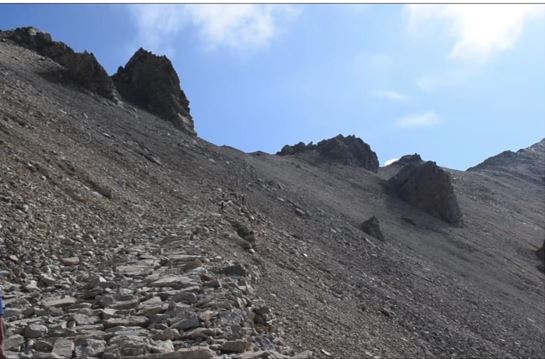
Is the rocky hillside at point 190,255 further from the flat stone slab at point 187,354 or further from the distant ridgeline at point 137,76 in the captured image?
the distant ridgeline at point 137,76

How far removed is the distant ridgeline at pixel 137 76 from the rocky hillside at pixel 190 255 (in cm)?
18

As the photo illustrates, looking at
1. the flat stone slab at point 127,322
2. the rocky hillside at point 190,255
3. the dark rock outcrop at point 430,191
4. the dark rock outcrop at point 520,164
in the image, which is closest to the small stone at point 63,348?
the rocky hillside at point 190,255

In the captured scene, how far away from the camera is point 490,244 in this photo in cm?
4934

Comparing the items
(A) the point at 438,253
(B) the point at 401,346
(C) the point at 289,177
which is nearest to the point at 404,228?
(A) the point at 438,253

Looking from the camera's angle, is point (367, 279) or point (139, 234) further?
point (367, 279)

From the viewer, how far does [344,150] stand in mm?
64438

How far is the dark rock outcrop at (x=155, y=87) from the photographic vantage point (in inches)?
1706

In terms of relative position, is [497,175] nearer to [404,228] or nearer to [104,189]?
[404,228]

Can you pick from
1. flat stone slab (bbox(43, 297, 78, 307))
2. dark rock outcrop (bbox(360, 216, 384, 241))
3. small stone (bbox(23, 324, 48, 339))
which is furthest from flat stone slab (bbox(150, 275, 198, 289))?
dark rock outcrop (bbox(360, 216, 384, 241))

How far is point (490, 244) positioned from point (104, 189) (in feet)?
131

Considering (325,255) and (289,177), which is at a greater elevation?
(289,177)

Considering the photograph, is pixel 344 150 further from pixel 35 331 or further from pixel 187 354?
pixel 187 354

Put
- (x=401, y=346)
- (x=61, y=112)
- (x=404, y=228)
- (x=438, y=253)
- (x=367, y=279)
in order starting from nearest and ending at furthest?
(x=401, y=346), (x=367, y=279), (x=61, y=112), (x=438, y=253), (x=404, y=228)

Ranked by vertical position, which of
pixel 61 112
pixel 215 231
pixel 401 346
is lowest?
pixel 401 346
